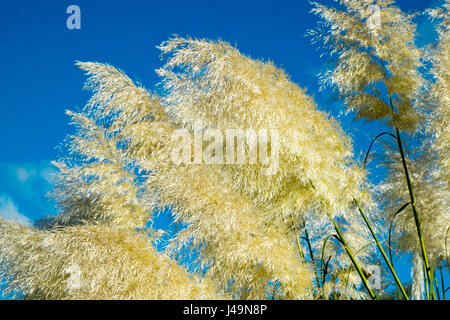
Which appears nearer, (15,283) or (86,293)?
(86,293)

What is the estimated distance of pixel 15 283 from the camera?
3016 millimetres

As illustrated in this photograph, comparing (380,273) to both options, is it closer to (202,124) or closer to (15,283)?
(202,124)

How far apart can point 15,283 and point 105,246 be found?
172 centimetres

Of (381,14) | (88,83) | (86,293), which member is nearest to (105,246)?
(86,293)

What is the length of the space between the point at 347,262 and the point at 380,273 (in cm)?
28

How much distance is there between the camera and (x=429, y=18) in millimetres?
3131

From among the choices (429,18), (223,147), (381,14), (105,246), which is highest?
(429,18)

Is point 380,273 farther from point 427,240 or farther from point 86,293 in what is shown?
point 86,293

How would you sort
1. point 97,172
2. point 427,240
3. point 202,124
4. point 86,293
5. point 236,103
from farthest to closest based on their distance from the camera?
point 97,172 < point 427,240 < point 202,124 < point 236,103 < point 86,293

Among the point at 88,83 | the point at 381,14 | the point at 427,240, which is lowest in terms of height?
the point at 427,240

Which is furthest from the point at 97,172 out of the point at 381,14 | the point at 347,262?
the point at 381,14

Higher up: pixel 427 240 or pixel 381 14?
pixel 381 14

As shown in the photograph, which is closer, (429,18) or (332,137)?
(332,137)

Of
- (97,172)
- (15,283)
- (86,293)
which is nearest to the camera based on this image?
(86,293)
